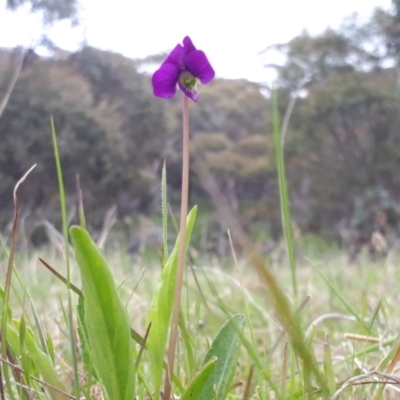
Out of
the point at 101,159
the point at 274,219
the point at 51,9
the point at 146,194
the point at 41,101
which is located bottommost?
the point at 274,219

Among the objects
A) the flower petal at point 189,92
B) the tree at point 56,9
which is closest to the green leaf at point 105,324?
the flower petal at point 189,92

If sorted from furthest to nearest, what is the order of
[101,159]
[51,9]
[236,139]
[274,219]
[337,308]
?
[236,139]
[274,219]
[101,159]
[51,9]
[337,308]

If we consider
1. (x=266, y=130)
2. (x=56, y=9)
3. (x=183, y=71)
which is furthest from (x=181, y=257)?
(x=266, y=130)

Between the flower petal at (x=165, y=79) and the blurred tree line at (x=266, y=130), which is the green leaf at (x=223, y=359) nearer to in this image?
the flower petal at (x=165, y=79)

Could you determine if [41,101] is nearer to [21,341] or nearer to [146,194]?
[146,194]

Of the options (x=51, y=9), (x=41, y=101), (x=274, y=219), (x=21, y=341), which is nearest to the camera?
(x=21, y=341)

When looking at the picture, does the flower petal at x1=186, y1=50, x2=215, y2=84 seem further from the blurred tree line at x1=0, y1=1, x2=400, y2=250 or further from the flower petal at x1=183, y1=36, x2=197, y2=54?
the blurred tree line at x1=0, y1=1, x2=400, y2=250

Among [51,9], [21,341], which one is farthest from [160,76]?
[51,9]
